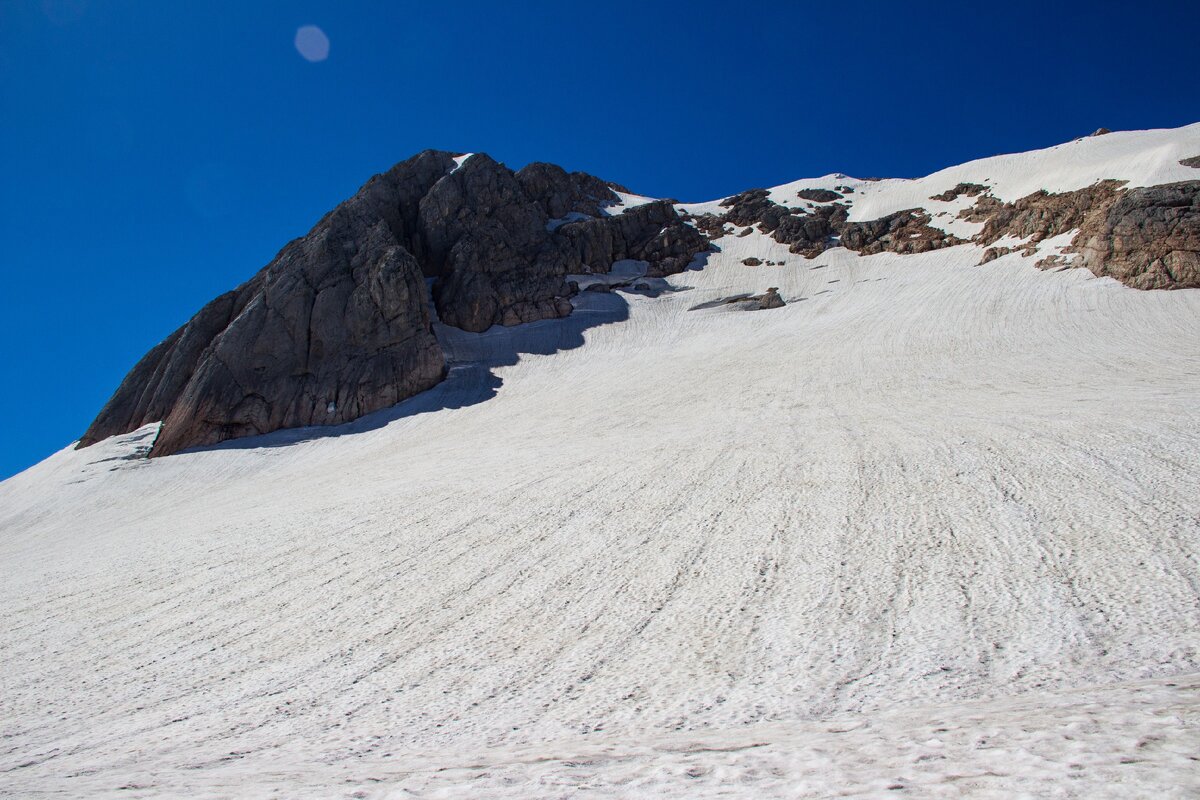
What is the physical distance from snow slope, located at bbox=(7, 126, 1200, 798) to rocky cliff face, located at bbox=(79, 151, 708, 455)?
15.7 metres

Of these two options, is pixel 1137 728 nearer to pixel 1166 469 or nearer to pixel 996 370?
pixel 1166 469

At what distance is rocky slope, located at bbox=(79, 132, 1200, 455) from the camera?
30891mm

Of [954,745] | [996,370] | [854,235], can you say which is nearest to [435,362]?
[996,370]

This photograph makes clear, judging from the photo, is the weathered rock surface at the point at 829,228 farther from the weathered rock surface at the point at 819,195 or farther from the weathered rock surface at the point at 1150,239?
the weathered rock surface at the point at 1150,239

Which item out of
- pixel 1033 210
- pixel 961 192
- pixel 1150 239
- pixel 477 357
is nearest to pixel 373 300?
pixel 477 357

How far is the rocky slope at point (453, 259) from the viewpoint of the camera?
30891 mm

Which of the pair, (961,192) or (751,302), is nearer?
(751,302)

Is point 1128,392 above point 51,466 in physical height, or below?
below

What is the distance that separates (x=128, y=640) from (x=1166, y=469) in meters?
13.2

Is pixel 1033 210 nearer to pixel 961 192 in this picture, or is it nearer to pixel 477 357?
pixel 961 192

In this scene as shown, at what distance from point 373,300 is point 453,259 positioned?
10.9 meters

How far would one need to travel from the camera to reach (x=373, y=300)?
3603cm

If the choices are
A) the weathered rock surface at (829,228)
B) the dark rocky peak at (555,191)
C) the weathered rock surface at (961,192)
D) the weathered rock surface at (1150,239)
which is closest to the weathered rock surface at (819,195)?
the weathered rock surface at (829,228)

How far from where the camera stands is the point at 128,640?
6504mm
